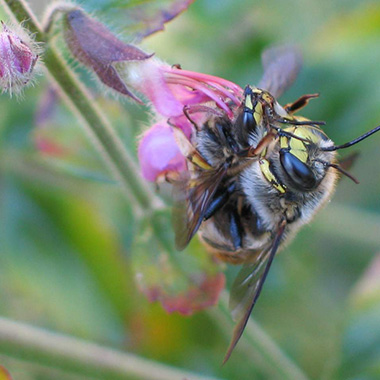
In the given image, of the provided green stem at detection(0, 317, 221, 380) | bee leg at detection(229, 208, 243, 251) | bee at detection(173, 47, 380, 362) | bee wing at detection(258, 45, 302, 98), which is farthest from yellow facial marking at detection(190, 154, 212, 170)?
green stem at detection(0, 317, 221, 380)

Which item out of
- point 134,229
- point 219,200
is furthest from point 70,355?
point 219,200

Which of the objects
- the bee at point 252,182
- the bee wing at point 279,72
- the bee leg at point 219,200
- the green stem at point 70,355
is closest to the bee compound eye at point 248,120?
the bee at point 252,182

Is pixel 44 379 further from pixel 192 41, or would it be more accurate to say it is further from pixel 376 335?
pixel 192 41

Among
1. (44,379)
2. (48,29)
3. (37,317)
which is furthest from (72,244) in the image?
(48,29)

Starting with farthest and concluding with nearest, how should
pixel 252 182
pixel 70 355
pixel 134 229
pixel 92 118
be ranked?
1. pixel 134 229
2. pixel 70 355
3. pixel 92 118
4. pixel 252 182

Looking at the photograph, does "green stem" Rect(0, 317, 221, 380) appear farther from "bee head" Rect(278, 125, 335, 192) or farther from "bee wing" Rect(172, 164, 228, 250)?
"bee head" Rect(278, 125, 335, 192)

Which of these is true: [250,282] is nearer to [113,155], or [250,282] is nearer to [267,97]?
[267,97]

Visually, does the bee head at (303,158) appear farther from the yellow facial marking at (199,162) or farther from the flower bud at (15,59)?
the flower bud at (15,59)
